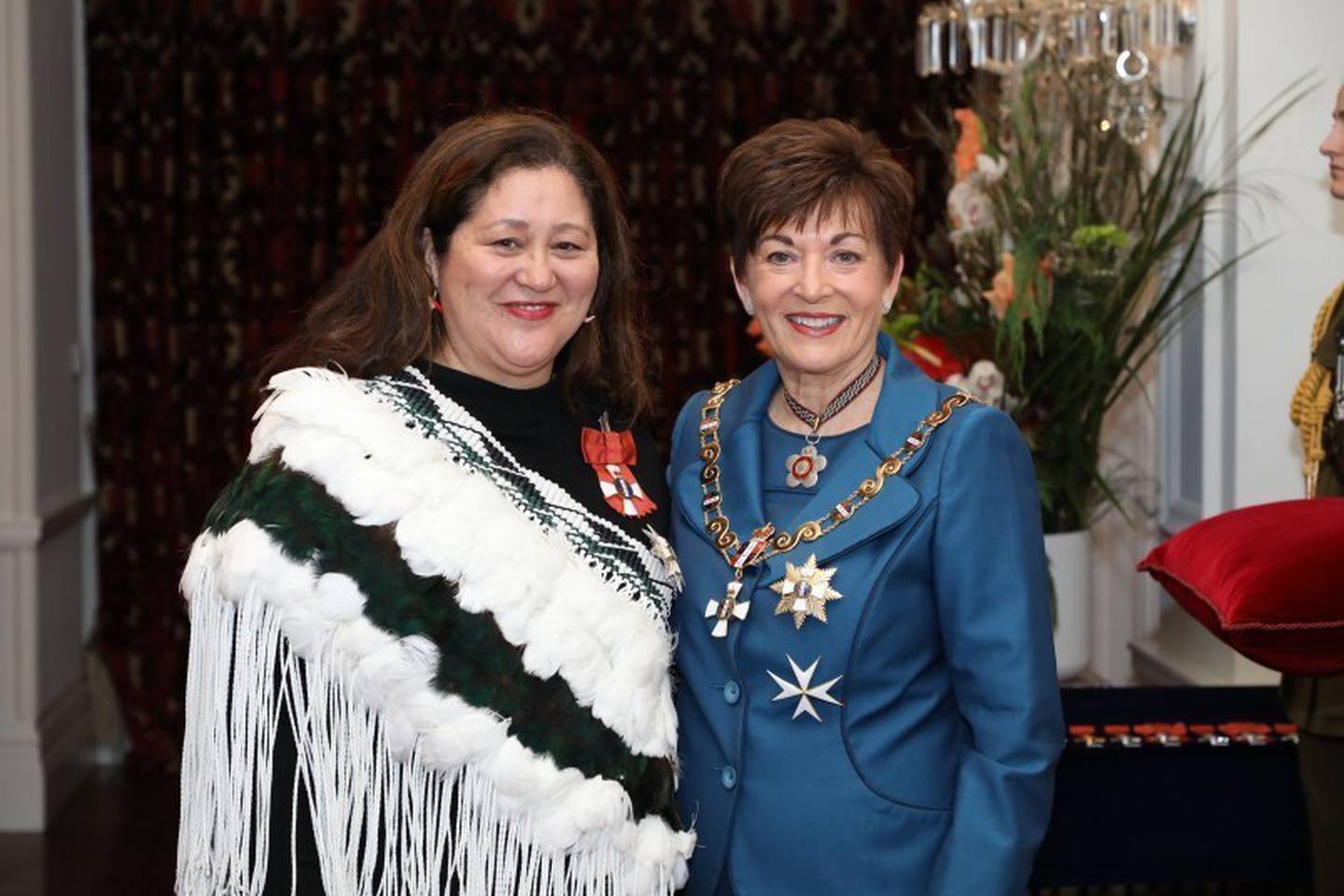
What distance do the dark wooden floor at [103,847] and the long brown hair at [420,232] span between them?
280cm

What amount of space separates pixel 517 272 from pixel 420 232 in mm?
139

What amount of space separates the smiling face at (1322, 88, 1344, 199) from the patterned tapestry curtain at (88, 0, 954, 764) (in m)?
2.89

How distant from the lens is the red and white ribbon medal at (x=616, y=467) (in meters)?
2.08

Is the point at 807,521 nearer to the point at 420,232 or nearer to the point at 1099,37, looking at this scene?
the point at 420,232

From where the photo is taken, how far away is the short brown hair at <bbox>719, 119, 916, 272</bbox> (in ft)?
6.41

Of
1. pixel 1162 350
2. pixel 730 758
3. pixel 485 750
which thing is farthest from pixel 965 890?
pixel 1162 350

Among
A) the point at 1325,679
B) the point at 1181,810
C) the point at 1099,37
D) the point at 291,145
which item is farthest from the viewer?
the point at 291,145

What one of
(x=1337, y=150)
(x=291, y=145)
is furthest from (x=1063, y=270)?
(x=291, y=145)

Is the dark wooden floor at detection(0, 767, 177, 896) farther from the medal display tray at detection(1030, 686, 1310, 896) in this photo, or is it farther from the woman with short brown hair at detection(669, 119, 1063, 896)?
the woman with short brown hair at detection(669, 119, 1063, 896)

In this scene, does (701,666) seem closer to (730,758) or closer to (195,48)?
(730,758)

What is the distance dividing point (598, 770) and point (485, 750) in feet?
0.45

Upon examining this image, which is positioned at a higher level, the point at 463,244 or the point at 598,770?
the point at 463,244

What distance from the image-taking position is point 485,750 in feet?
6.05

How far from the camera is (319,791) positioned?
6.06 ft
